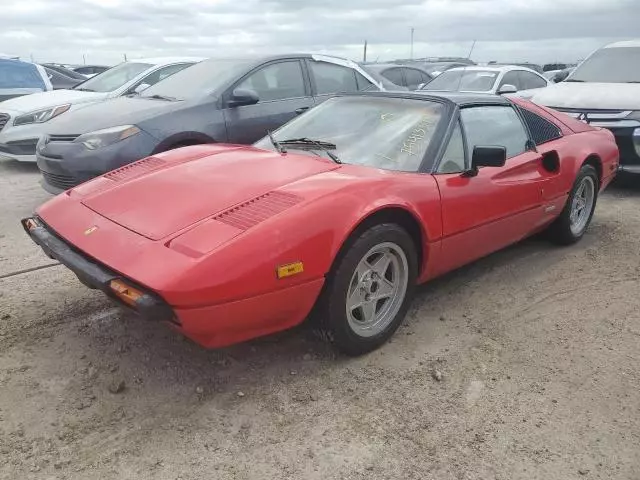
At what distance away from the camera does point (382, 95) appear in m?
3.62

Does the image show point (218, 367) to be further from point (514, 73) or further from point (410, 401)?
point (514, 73)

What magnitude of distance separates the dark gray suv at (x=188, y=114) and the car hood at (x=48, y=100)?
1711 millimetres

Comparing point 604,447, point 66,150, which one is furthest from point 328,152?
point 66,150

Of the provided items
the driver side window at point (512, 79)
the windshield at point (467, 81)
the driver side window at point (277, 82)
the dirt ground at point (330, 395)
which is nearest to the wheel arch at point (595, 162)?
the dirt ground at point (330, 395)

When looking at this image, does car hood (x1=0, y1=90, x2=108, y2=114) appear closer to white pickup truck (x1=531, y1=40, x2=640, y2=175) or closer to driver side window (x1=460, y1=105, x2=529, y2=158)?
driver side window (x1=460, y1=105, x2=529, y2=158)

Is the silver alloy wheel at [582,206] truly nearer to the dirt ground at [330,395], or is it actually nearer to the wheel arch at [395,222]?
the dirt ground at [330,395]

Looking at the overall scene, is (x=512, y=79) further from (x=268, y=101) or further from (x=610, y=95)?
(x=268, y=101)

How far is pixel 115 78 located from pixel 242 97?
3.54 meters

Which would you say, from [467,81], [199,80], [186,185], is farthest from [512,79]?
[186,185]

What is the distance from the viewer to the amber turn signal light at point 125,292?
2.16 meters

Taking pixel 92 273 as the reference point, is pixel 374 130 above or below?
above

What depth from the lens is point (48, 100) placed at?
7473mm

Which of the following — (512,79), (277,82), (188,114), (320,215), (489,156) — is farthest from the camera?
(512,79)

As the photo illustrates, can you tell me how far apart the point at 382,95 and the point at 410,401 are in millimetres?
2007
